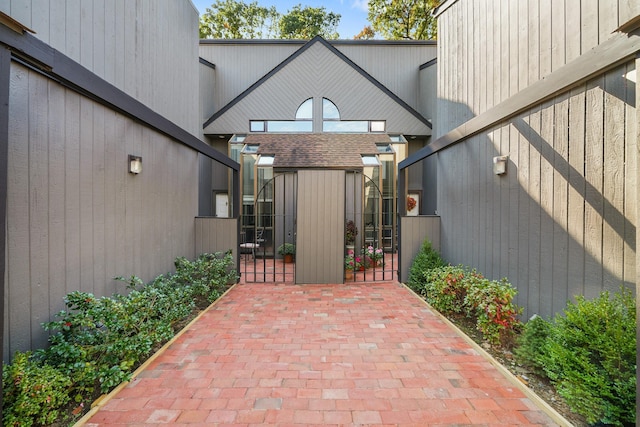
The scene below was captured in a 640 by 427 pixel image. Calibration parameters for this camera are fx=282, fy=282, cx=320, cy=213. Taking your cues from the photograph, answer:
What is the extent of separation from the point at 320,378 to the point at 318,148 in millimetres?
7860

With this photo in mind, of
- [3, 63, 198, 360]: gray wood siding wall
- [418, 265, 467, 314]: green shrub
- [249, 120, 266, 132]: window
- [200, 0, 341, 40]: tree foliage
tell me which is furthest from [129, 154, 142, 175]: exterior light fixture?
[200, 0, 341, 40]: tree foliage

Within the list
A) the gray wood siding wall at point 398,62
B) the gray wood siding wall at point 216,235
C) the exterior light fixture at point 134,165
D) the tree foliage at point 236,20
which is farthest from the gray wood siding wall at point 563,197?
the tree foliage at point 236,20

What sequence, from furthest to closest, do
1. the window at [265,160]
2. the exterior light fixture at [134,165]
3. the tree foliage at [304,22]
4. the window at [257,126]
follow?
the tree foliage at [304,22] < the window at [257,126] < the window at [265,160] < the exterior light fixture at [134,165]

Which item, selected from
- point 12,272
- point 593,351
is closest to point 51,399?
point 12,272

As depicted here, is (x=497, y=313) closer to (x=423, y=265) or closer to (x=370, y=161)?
(x=423, y=265)

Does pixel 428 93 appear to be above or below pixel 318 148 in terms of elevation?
above

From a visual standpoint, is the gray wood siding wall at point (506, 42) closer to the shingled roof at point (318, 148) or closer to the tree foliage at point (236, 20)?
the shingled roof at point (318, 148)

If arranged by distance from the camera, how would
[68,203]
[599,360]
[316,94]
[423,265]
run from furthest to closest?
[316,94] < [423,265] < [68,203] < [599,360]

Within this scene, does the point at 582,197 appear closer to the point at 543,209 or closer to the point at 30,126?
the point at 543,209

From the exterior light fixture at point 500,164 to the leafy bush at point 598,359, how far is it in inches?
75.4

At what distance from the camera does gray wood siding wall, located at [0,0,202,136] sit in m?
2.68

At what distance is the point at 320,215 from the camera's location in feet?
18.7

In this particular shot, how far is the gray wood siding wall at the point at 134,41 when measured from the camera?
2.68 meters

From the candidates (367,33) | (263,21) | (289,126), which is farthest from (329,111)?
(263,21)
